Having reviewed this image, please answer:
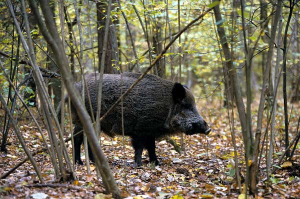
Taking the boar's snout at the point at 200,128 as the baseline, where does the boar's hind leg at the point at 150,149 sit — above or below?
below

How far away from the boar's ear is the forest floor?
119 centimetres

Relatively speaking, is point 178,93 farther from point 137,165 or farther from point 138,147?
point 137,165

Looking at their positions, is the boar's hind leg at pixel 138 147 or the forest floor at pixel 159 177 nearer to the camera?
the forest floor at pixel 159 177

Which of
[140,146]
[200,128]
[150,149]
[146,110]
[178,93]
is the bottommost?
[150,149]

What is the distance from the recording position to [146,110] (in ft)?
21.3

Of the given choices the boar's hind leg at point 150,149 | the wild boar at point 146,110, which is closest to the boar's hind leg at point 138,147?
the wild boar at point 146,110

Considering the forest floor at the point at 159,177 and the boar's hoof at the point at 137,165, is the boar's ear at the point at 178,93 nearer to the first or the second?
the forest floor at the point at 159,177

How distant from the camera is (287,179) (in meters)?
4.93

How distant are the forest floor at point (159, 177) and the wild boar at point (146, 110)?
56 centimetres

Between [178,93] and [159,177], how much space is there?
6.42ft

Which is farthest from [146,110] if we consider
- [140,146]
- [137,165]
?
[137,165]

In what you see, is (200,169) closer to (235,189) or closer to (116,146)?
(235,189)

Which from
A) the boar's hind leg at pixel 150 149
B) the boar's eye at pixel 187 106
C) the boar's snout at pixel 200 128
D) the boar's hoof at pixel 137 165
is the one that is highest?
the boar's eye at pixel 187 106

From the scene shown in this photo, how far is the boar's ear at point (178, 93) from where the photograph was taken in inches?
261
